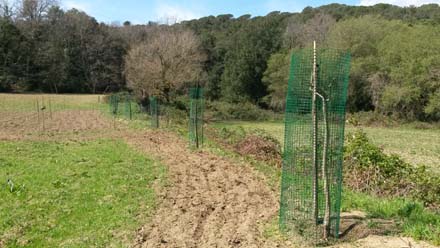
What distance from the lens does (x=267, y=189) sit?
897 cm

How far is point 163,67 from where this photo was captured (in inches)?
1329

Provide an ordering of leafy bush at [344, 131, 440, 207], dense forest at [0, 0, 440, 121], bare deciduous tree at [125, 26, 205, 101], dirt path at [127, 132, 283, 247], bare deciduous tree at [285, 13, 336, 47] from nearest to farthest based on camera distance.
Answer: dirt path at [127, 132, 283, 247], leafy bush at [344, 131, 440, 207], bare deciduous tree at [125, 26, 205, 101], dense forest at [0, 0, 440, 121], bare deciduous tree at [285, 13, 336, 47]

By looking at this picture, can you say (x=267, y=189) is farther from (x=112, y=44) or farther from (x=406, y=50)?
(x=112, y=44)

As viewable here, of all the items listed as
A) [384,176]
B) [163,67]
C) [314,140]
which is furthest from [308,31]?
[314,140]

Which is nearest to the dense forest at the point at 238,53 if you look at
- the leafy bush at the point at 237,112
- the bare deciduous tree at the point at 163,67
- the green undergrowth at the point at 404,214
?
the bare deciduous tree at the point at 163,67

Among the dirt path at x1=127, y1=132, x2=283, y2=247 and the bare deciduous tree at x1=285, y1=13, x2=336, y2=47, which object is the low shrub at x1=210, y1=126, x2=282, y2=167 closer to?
the dirt path at x1=127, y1=132, x2=283, y2=247

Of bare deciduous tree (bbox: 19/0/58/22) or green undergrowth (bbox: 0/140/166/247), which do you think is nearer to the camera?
green undergrowth (bbox: 0/140/166/247)

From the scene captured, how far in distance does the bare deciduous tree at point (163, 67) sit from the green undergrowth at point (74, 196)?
19515 millimetres

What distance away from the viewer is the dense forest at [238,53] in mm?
38344

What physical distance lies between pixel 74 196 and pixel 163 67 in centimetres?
2620

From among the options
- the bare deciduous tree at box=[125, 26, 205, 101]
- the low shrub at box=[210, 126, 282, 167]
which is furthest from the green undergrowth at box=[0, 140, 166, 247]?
the bare deciduous tree at box=[125, 26, 205, 101]

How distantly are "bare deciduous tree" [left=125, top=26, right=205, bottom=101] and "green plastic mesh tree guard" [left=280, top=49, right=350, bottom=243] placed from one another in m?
25.8

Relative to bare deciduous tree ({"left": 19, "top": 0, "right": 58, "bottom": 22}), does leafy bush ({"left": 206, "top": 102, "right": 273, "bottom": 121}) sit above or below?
below

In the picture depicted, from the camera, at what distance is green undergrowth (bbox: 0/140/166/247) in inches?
A: 242
